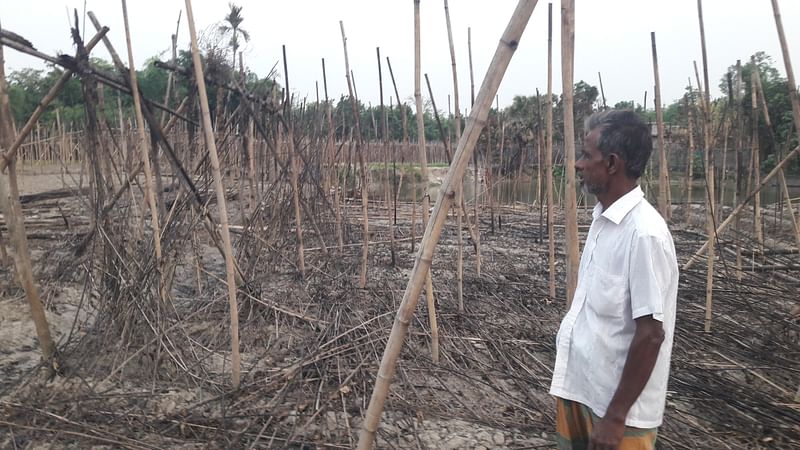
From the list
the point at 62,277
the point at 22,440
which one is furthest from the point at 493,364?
the point at 62,277

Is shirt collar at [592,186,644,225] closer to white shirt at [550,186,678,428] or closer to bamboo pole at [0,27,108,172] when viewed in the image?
white shirt at [550,186,678,428]

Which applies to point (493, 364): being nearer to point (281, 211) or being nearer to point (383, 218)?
point (281, 211)

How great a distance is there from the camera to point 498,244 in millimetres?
7629

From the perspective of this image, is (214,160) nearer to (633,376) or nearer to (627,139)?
(627,139)

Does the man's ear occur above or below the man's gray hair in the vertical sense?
below

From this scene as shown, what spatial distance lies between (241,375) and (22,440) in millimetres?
1028

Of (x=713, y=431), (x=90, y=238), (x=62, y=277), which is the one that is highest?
(x=90, y=238)

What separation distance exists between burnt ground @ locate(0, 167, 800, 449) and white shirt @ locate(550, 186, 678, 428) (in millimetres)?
1211

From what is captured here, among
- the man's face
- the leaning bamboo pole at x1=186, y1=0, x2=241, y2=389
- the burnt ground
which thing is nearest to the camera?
the man's face

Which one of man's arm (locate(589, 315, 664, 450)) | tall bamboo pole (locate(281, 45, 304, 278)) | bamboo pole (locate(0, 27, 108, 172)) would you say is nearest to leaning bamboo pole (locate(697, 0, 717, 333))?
man's arm (locate(589, 315, 664, 450))

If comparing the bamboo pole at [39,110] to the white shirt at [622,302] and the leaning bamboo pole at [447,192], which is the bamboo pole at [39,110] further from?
the white shirt at [622,302]

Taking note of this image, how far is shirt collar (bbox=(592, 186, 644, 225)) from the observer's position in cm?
138

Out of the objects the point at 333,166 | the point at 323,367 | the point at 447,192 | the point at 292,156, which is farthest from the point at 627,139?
the point at 333,166

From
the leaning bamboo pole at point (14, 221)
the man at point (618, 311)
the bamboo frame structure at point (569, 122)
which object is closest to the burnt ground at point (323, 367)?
the leaning bamboo pole at point (14, 221)
